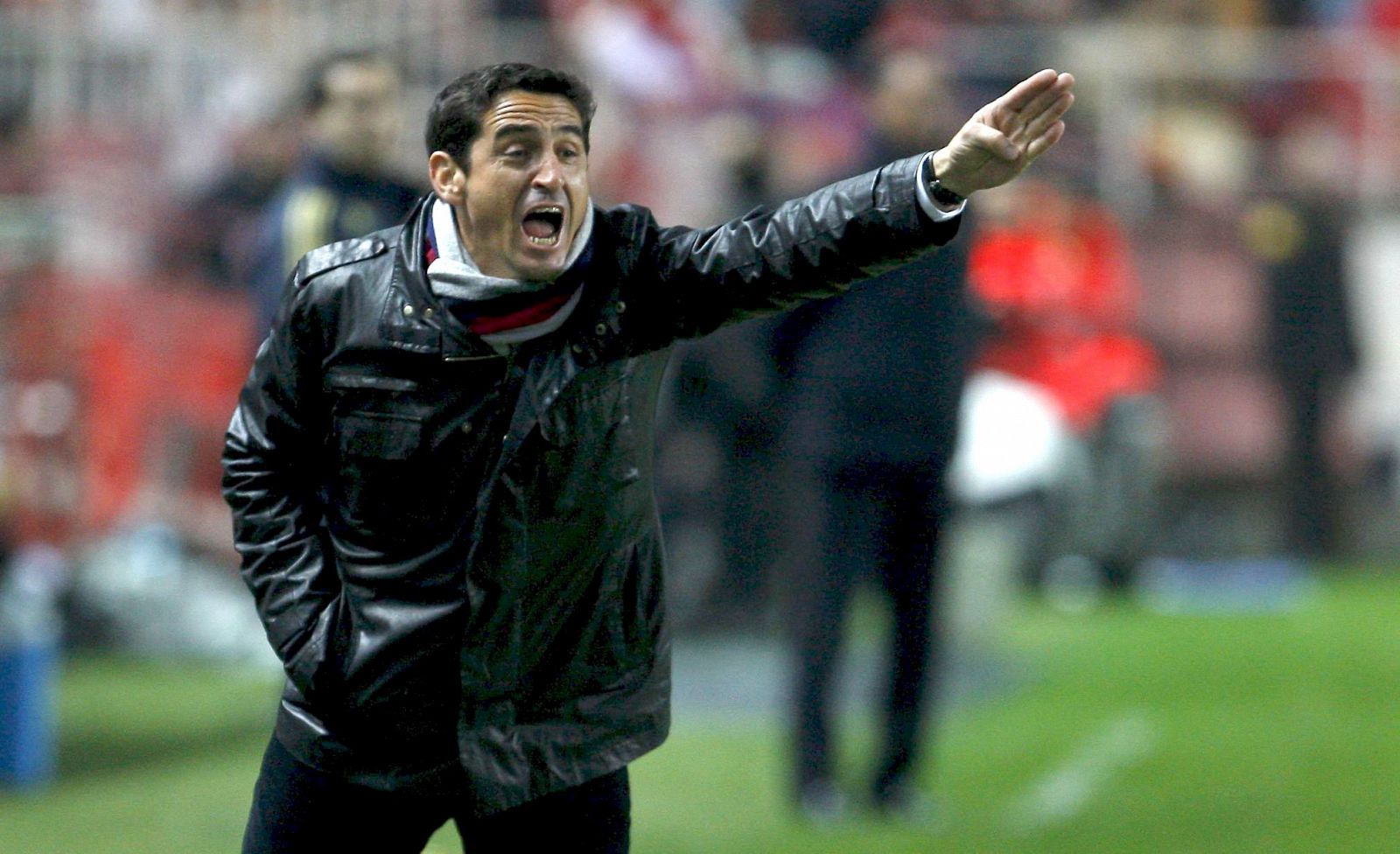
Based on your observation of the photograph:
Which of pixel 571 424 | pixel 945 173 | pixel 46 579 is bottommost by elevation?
pixel 571 424

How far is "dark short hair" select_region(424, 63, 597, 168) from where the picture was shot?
3.66 metres

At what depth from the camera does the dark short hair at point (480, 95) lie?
3662 mm

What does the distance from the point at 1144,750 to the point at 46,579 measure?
5.55m

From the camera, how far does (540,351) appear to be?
3697mm

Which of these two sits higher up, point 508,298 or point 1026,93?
point 1026,93

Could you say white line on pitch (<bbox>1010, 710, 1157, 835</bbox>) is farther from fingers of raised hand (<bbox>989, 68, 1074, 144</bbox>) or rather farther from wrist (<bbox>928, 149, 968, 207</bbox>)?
fingers of raised hand (<bbox>989, 68, 1074, 144</bbox>)

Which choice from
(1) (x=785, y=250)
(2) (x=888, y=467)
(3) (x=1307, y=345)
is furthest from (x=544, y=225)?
(3) (x=1307, y=345)

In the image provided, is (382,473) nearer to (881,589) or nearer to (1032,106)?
(1032,106)

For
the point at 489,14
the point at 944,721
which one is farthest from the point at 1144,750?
the point at 489,14

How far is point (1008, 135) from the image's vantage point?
348cm

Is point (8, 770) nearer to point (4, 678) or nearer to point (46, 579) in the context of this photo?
point (4, 678)

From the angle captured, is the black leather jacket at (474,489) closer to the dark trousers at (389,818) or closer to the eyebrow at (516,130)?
the dark trousers at (389,818)

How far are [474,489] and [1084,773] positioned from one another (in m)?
4.87

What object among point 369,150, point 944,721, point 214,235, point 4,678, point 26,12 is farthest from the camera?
point 26,12
